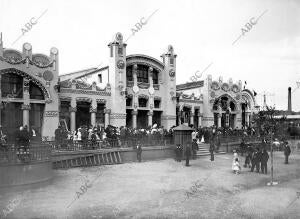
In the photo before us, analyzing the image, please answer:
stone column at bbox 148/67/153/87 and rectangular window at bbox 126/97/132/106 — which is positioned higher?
stone column at bbox 148/67/153/87

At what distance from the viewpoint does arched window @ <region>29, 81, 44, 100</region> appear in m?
27.4

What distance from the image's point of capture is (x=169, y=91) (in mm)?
37156

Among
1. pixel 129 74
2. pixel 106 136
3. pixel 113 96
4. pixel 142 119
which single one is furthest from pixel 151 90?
pixel 106 136

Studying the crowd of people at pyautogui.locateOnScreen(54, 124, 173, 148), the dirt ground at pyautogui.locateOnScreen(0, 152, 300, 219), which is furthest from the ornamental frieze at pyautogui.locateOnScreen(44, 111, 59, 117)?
the dirt ground at pyautogui.locateOnScreen(0, 152, 300, 219)

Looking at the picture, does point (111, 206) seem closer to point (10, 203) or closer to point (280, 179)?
point (10, 203)

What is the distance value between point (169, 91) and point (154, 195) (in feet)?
73.7

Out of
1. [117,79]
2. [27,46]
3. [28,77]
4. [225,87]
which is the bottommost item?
Answer: [28,77]

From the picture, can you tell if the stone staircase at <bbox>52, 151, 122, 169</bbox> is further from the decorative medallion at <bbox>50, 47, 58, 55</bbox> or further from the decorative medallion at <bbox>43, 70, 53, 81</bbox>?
the decorative medallion at <bbox>50, 47, 58, 55</bbox>

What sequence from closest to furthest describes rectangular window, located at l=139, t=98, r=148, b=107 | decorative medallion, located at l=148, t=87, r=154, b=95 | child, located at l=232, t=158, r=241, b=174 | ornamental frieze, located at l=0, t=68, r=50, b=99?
child, located at l=232, t=158, r=241, b=174
ornamental frieze, located at l=0, t=68, r=50, b=99
rectangular window, located at l=139, t=98, r=148, b=107
decorative medallion, located at l=148, t=87, r=154, b=95

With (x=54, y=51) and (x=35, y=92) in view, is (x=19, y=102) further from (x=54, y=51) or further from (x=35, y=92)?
(x=54, y=51)

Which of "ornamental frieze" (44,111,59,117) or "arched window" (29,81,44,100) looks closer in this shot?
"arched window" (29,81,44,100)

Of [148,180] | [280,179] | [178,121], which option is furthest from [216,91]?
[148,180]

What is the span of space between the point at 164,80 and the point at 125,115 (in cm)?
690

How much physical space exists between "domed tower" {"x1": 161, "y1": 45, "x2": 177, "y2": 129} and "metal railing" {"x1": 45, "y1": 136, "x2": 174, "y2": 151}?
7.91m
